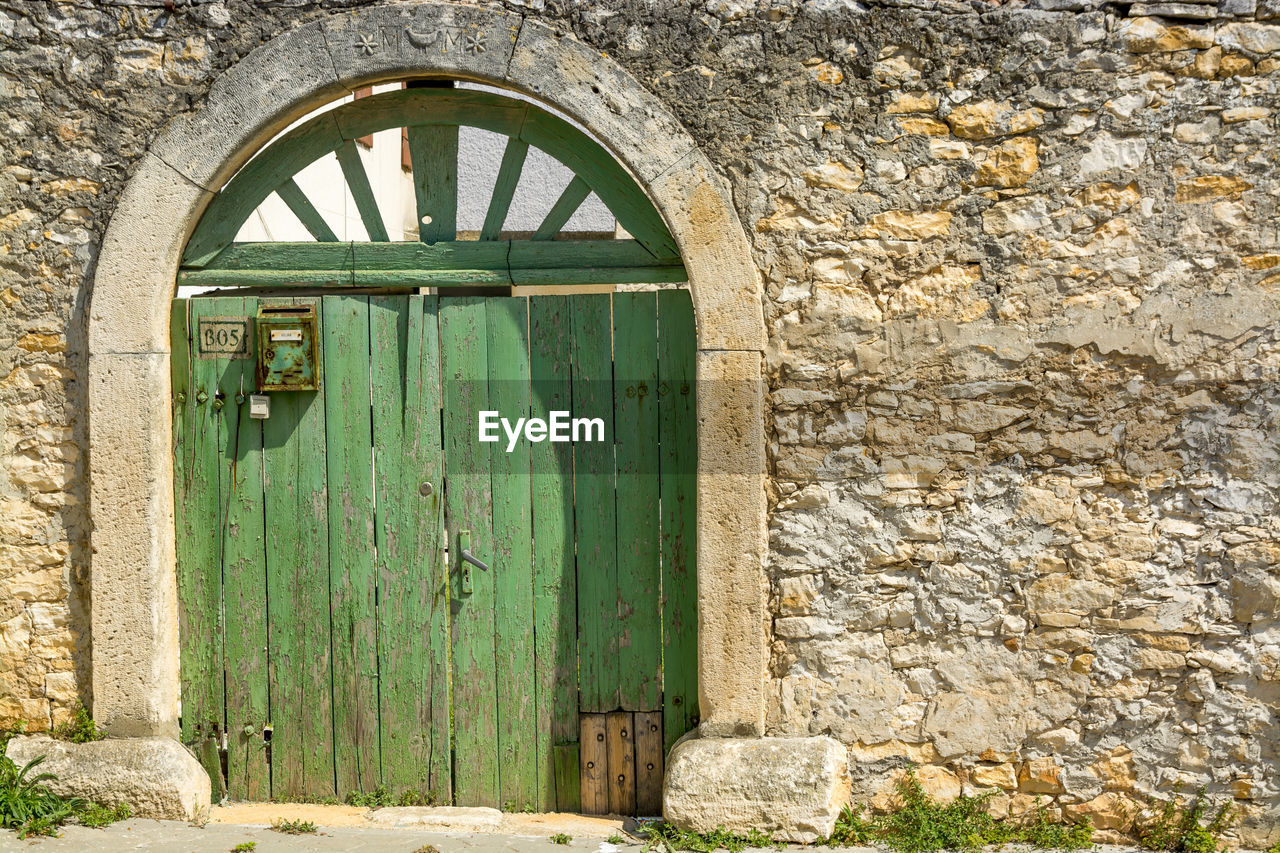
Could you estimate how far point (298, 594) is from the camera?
3.42m

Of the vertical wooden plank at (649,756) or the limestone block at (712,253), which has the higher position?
the limestone block at (712,253)

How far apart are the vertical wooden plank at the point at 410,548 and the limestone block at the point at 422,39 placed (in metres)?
0.76

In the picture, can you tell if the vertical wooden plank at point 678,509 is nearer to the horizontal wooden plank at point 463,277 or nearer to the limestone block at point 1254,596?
the horizontal wooden plank at point 463,277

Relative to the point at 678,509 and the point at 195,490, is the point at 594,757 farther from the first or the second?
the point at 195,490

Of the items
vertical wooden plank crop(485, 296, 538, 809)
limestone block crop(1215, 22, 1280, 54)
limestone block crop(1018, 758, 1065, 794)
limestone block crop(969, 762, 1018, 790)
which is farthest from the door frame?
limestone block crop(1215, 22, 1280, 54)

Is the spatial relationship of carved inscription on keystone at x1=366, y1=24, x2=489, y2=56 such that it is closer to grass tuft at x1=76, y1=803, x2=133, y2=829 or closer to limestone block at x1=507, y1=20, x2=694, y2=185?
limestone block at x1=507, y1=20, x2=694, y2=185

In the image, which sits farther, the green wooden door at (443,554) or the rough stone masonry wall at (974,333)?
the green wooden door at (443,554)

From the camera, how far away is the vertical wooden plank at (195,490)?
3391mm

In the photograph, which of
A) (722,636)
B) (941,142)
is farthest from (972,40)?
(722,636)

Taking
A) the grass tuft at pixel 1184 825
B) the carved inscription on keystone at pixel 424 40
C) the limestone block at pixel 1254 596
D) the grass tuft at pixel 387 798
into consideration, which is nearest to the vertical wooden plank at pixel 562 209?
the carved inscription on keystone at pixel 424 40

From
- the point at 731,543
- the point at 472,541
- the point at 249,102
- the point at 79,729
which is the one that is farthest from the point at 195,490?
the point at 731,543

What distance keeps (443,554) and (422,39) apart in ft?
5.67

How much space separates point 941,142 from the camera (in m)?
3.16

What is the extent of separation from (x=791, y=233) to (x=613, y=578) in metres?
1.33
